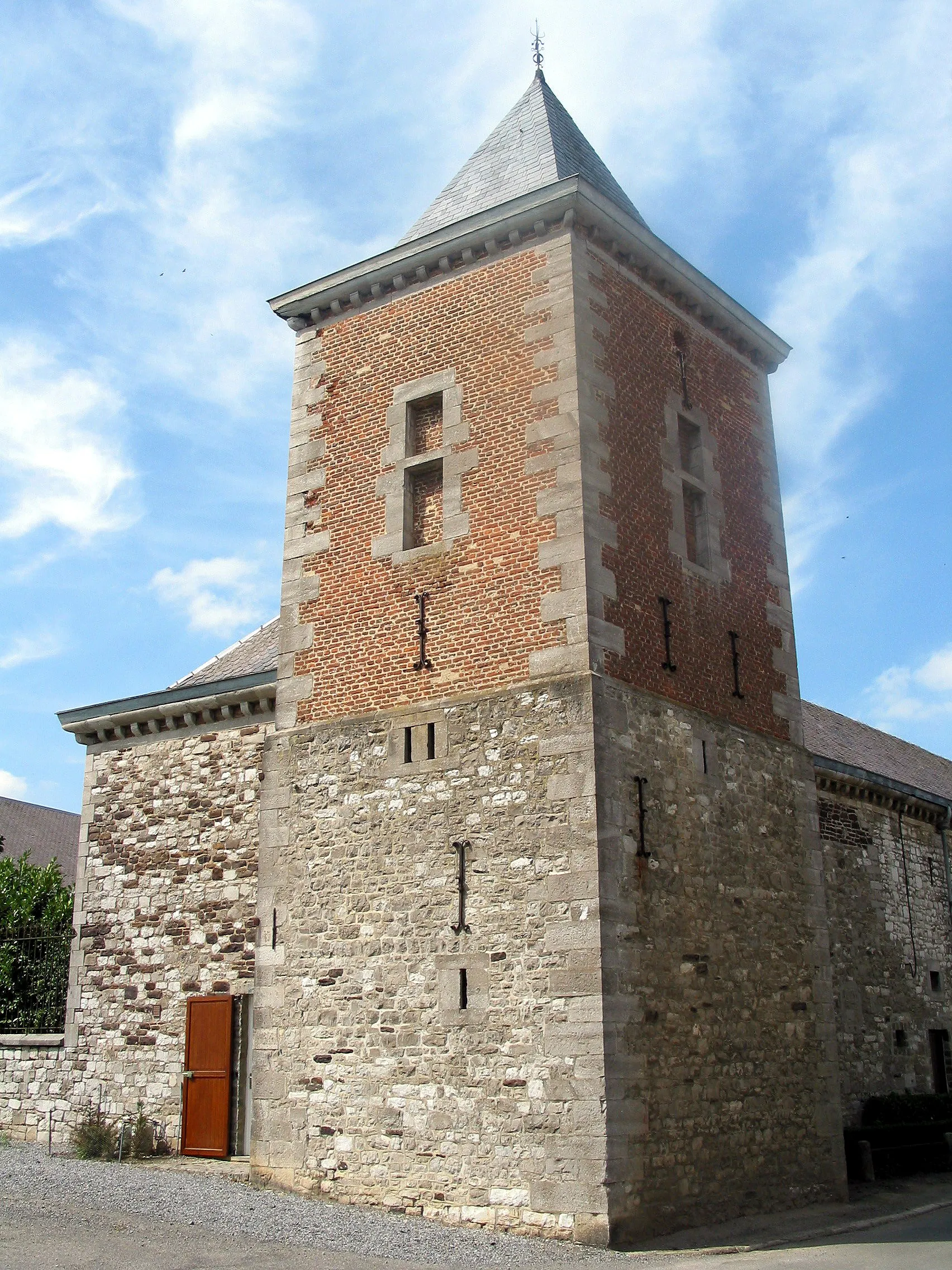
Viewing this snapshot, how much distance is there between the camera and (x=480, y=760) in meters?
10.9

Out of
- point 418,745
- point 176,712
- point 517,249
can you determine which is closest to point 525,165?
point 517,249

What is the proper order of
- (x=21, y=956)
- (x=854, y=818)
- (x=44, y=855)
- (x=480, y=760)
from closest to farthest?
(x=480, y=760) < (x=21, y=956) < (x=854, y=818) < (x=44, y=855)

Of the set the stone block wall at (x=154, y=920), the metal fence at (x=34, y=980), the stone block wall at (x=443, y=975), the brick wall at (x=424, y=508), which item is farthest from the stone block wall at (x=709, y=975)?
the metal fence at (x=34, y=980)

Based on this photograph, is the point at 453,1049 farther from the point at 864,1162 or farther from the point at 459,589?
the point at 864,1162

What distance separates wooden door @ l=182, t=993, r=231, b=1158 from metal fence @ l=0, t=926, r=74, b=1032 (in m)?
3.05

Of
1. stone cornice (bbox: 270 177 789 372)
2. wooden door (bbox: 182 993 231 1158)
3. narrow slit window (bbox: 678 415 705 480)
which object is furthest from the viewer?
narrow slit window (bbox: 678 415 705 480)

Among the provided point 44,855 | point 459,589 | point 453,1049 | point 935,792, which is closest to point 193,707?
point 459,589

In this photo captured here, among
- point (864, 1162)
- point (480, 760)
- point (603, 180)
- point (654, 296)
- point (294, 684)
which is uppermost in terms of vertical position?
point (603, 180)

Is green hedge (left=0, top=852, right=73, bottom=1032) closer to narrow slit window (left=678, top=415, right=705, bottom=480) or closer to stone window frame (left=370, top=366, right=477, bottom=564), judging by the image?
stone window frame (left=370, top=366, right=477, bottom=564)

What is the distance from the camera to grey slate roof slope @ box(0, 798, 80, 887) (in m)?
29.5

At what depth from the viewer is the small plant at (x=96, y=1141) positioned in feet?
42.9

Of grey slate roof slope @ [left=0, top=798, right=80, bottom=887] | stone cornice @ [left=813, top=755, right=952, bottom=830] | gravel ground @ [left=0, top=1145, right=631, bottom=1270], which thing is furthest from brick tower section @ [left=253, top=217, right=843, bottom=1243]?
grey slate roof slope @ [left=0, top=798, right=80, bottom=887]

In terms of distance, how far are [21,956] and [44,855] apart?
1450 centimetres

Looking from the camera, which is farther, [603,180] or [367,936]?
[603,180]
